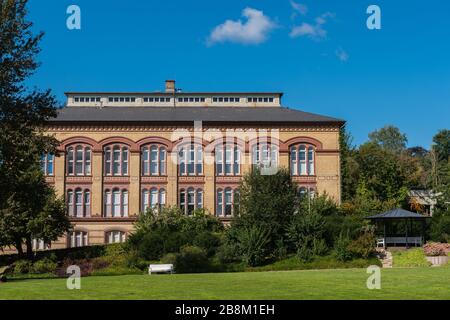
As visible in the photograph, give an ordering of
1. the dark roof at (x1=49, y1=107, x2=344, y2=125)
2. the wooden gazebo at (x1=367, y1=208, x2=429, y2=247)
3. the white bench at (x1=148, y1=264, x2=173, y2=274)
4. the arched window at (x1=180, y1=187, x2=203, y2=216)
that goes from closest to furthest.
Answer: the white bench at (x1=148, y1=264, x2=173, y2=274), the wooden gazebo at (x1=367, y1=208, x2=429, y2=247), the dark roof at (x1=49, y1=107, x2=344, y2=125), the arched window at (x1=180, y1=187, x2=203, y2=216)

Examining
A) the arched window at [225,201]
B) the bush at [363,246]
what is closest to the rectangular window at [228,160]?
the arched window at [225,201]

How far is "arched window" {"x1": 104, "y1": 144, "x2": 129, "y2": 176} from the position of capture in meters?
57.2

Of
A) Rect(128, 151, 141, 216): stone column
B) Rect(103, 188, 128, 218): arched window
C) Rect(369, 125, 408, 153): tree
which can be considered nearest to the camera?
Rect(103, 188, 128, 218): arched window

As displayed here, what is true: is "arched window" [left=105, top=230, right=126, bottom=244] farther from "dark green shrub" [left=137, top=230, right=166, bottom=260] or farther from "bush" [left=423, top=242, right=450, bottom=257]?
"bush" [left=423, top=242, right=450, bottom=257]

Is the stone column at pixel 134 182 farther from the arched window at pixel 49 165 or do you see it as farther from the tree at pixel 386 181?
the tree at pixel 386 181

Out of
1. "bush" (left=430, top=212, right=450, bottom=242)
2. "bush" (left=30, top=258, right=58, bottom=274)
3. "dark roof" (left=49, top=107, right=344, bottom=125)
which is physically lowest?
"bush" (left=30, top=258, right=58, bottom=274)

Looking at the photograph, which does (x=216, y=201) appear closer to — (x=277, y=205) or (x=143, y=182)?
(x=143, y=182)

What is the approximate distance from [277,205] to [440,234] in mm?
13792

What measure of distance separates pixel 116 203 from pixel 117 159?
4.10 m

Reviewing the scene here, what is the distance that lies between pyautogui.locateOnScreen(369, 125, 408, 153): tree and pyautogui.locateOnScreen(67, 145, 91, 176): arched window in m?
65.7

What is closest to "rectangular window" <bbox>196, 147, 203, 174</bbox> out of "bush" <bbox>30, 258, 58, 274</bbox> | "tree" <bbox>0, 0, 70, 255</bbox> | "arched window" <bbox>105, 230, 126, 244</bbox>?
"arched window" <bbox>105, 230, 126, 244</bbox>

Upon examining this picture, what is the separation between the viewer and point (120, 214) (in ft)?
186

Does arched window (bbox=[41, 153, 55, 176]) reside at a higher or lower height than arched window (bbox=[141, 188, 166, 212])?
higher
